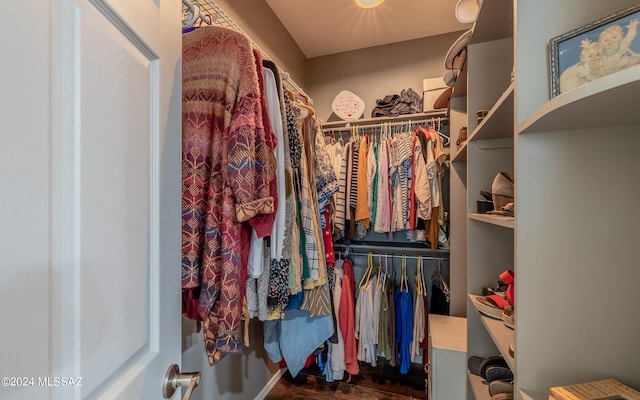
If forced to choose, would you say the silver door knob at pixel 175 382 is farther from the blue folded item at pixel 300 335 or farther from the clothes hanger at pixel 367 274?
the clothes hanger at pixel 367 274

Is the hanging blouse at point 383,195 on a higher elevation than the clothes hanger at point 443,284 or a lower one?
higher

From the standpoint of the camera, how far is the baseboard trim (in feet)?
5.89

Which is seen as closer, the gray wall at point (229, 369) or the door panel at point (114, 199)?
the door panel at point (114, 199)

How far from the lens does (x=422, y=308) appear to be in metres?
1.91

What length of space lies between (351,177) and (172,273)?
154cm

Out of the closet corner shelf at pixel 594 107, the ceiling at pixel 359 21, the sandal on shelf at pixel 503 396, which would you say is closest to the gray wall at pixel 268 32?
the ceiling at pixel 359 21

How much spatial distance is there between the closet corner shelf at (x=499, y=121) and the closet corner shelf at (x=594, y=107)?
0.18 meters

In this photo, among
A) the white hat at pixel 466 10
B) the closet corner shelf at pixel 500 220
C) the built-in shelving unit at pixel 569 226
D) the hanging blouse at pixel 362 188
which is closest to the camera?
the built-in shelving unit at pixel 569 226

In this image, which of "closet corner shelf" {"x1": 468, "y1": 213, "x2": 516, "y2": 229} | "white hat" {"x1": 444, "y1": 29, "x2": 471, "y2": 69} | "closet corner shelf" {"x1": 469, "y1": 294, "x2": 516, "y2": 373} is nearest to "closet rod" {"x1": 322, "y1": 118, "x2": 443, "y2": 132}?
"white hat" {"x1": 444, "y1": 29, "x2": 471, "y2": 69}

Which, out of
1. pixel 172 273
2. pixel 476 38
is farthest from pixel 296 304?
pixel 476 38

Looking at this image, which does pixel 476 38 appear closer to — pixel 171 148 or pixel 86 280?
pixel 171 148

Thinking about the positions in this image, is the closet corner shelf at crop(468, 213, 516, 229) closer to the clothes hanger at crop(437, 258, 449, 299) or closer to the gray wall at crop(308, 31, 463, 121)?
the clothes hanger at crop(437, 258, 449, 299)

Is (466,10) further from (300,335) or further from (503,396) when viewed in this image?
(300,335)

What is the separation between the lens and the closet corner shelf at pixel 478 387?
97 centimetres
